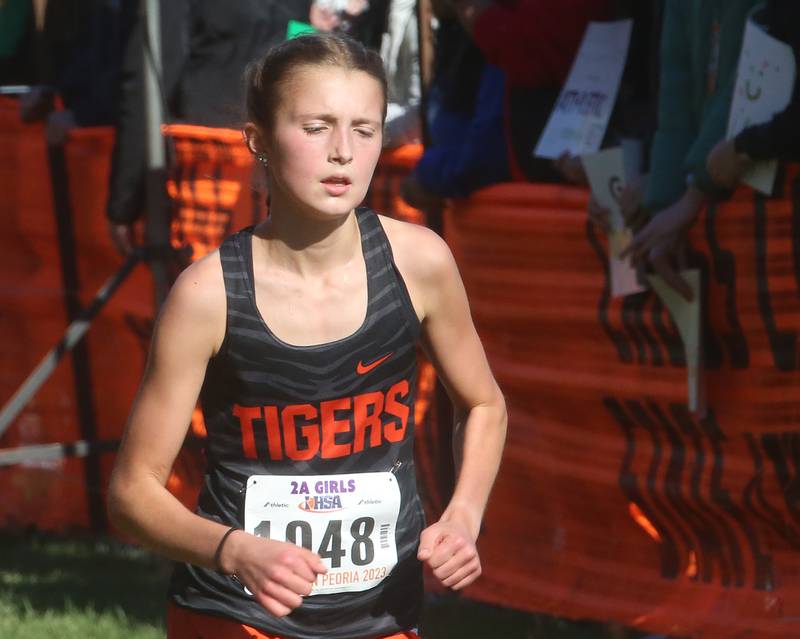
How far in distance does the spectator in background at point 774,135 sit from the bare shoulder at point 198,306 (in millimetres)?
1537

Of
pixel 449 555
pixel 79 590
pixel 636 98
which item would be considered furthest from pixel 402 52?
pixel 449 555

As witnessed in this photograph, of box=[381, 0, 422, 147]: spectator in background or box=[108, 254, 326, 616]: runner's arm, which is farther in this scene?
box=[381, 0, 422, 147]: spectator in background

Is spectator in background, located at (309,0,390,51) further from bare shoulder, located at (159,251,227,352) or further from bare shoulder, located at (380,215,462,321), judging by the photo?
bare shoulder, located at (159,251,227,352)

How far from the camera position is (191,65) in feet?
20.1

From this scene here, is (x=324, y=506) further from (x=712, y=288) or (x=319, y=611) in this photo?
(x=712, y=288)

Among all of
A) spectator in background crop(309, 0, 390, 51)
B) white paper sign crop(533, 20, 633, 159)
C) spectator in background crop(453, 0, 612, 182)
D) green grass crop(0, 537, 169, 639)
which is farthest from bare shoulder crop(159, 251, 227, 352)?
spectator in background crop(309, 0, 390, 51)

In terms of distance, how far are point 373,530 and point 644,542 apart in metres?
1.78

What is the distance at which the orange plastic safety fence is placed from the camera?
163 inches

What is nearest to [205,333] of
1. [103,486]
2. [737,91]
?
[737,91]

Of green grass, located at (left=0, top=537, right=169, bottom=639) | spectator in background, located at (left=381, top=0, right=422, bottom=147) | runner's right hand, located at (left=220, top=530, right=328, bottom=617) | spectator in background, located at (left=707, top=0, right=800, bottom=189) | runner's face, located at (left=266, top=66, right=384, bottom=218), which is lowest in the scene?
green grass, located at (left=0, top=537, right=169, bottom=639)

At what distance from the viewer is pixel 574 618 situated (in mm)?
4777

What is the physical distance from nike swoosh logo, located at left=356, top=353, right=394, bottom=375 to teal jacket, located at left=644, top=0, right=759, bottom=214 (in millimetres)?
1446

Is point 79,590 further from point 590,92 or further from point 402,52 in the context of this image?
point 590,92

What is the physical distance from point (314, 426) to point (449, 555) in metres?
0.39
